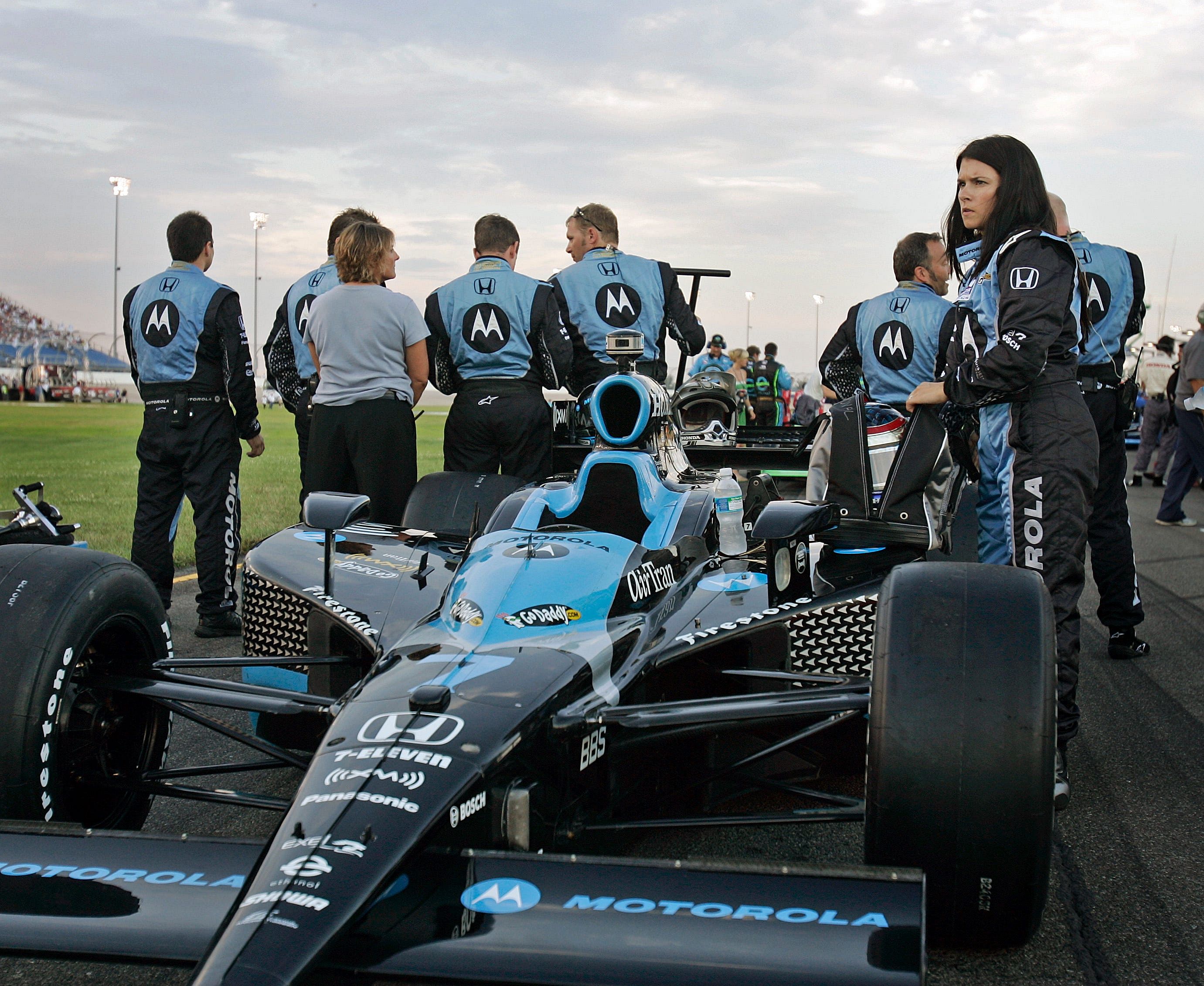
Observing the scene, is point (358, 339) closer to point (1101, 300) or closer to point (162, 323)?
point (162, 323)

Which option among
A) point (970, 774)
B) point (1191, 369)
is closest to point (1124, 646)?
point (970, 774)

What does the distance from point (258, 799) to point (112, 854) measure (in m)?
0.65

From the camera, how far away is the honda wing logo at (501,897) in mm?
1785

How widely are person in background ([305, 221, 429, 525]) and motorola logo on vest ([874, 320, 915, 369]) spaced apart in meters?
2.69

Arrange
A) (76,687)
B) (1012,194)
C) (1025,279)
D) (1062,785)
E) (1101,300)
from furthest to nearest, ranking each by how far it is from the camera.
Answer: (1101,300) < (1012,194) < (1025,279) < (1062,785) < (76,687)

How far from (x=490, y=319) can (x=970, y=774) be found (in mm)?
4477

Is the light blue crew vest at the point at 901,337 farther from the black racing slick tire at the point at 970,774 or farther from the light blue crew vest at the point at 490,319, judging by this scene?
the black racing slick tire at the point at 970,774

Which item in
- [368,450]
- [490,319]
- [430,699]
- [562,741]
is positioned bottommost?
[562,741]

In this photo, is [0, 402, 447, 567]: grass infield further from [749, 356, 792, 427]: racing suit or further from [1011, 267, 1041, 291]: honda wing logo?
[749, 356, 792, 427]: racing suit

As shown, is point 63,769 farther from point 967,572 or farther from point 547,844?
point 967,572

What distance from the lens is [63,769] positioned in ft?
8.54

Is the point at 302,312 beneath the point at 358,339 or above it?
above

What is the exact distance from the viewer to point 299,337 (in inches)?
260

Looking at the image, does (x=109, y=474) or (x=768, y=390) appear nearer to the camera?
(x=109, y=474)
